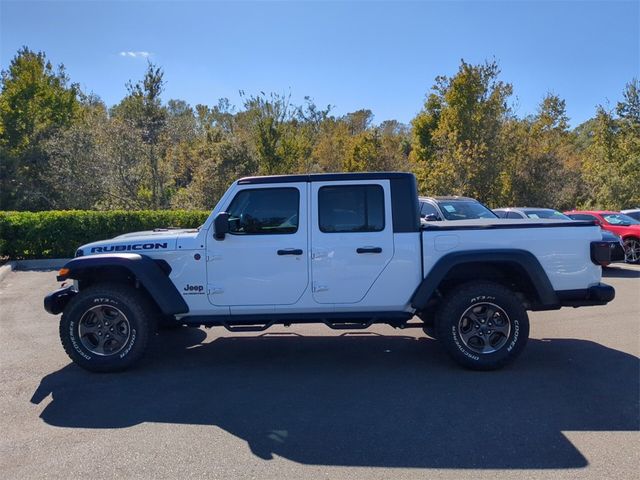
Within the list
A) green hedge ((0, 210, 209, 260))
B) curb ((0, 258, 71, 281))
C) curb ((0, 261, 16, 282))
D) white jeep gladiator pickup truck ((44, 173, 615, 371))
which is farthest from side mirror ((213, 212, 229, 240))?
green hedge ((0, 210, 209, 260))

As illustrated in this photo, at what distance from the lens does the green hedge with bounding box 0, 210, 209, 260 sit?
14.8 m

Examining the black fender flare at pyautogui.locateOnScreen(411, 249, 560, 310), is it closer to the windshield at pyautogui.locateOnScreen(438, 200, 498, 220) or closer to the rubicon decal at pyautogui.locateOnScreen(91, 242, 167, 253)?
the rubicon decal at pyautogui.locateOnScreen(91, 242, 167, 253)

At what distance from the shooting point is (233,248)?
5.65 m

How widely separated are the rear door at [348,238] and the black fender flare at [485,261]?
49 centimetres

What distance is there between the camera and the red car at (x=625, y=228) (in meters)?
14.4

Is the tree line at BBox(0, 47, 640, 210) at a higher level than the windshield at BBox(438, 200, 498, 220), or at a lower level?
higher

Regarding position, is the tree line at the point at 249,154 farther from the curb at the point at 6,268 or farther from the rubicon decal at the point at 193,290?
the rubicon decal at the point at 193,290

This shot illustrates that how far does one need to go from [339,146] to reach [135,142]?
18.0 m

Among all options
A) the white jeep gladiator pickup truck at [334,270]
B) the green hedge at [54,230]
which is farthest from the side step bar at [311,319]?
the green hedge at [54,230]

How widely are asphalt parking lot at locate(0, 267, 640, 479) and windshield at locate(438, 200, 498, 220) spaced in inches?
187

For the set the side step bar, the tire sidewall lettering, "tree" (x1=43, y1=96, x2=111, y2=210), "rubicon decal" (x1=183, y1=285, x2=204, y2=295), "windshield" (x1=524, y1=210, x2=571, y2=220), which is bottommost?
the tire sidewall lettering

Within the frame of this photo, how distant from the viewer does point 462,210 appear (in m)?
11.8

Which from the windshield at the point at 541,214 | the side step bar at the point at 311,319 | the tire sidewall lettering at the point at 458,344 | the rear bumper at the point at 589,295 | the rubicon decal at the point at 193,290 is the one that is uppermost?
the windshield at the point at 541,214

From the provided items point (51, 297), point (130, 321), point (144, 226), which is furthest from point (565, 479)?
point (144, 226)
